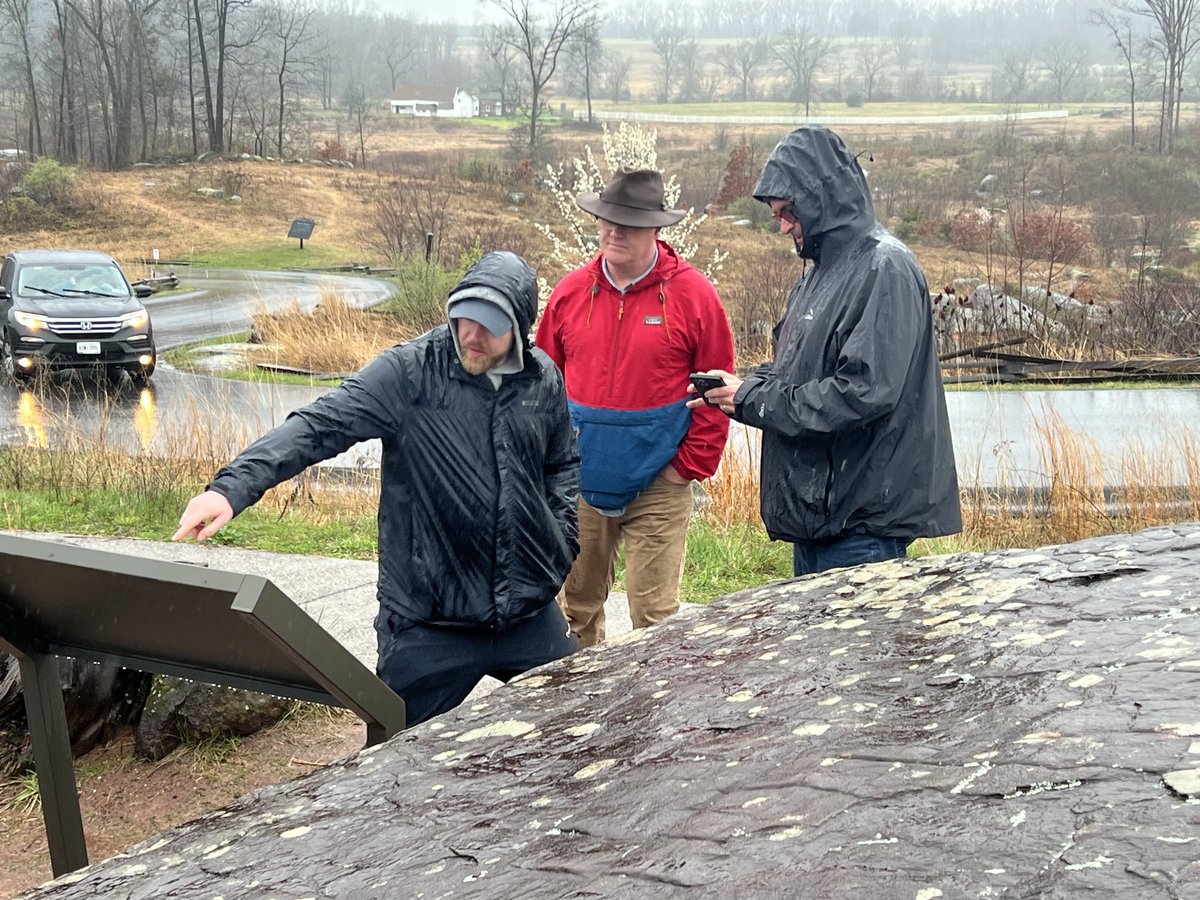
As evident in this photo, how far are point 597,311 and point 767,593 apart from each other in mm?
2282

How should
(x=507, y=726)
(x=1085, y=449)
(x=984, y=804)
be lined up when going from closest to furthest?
(x=984, y=804) < (x=507, y=726) < (x=1085, y=449)

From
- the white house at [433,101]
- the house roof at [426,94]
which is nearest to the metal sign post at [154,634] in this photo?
the white house at [433,101]

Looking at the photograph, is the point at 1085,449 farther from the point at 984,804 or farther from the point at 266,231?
the point at 266,231

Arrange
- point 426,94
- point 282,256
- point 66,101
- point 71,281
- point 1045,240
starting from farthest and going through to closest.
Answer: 1. point 426,94
2. point 66,101
3. point 282,256
4. point 1045,240
5. point 71,281

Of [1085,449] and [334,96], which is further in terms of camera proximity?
[334,96]

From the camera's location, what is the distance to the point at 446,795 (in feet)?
5.44

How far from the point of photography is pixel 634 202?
449 centimetres

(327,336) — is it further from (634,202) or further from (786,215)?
(786,215)

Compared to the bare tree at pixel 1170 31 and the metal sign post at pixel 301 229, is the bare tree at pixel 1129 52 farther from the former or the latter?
the metal sign post at pixel 301 229

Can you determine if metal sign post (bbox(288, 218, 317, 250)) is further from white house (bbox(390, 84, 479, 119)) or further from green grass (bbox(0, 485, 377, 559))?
white house (bbox(390, 84, 479, 119))

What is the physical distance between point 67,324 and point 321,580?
10.7 meters

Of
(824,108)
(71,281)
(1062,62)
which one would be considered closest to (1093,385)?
(71,281)

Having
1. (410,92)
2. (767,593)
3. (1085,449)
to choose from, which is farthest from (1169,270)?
(410,92)

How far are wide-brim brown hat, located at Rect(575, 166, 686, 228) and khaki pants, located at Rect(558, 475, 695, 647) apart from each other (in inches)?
37.0
